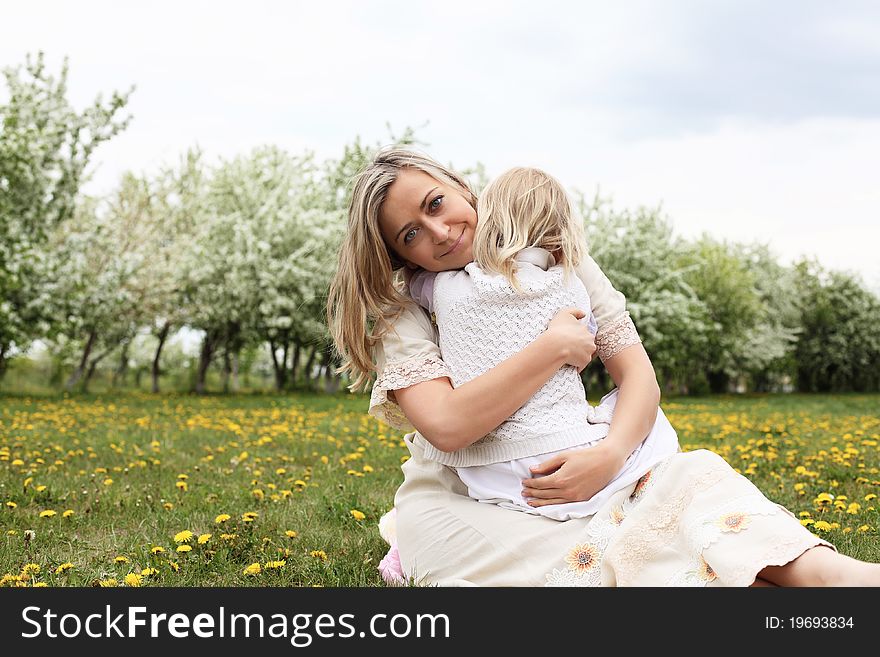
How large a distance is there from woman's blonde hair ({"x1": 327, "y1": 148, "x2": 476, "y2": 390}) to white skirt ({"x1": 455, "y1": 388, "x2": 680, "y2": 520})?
603 mm

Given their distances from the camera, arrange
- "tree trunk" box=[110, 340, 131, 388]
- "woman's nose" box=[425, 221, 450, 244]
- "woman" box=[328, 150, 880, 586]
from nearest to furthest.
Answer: "woman" box=[328, 150, 880, 586] < "woman's nose" box=[425, 221, 450, 244] < "tree trunk" box=[110, 340, 131, 388]

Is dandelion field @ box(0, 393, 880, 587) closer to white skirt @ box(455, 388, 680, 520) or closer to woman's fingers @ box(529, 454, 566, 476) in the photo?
white skirt @ box(455, 388, 680, 520)

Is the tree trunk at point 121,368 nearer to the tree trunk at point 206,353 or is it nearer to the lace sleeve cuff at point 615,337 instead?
the tree trunk at point 206,353

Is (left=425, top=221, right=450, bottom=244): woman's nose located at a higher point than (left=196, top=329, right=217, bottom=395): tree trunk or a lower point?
higher

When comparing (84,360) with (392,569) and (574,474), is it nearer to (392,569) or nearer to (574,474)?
(392,569)

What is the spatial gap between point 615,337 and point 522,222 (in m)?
0.60

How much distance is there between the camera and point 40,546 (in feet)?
12.8

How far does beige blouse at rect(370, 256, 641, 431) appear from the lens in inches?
117

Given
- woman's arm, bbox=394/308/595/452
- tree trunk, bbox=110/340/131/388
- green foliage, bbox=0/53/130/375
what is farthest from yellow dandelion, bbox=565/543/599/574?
tree trunk, bbox=110/340/131/388

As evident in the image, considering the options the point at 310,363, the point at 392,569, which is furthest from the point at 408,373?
the point at 310,363

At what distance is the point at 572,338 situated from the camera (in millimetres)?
2756
